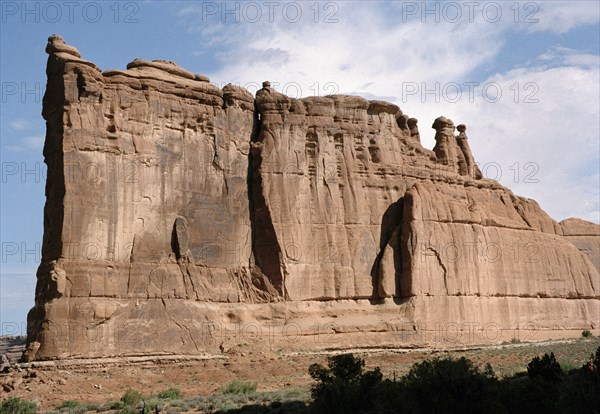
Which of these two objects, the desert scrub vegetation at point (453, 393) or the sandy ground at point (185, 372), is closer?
the desert scrub vegetation at point (453, 393)

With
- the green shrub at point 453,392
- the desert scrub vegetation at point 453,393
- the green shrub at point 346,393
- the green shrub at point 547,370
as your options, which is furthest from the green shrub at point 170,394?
the green shrub at point 547,370

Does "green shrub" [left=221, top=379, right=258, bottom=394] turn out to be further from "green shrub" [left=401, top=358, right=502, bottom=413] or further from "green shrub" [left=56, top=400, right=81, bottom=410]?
"green shrub" [left=401, top=358, right=502, bottom=413]

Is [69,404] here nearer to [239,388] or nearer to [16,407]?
[16,407]

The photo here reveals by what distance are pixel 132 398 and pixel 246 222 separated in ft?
50.4

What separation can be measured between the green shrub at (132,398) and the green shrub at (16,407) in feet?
9.66

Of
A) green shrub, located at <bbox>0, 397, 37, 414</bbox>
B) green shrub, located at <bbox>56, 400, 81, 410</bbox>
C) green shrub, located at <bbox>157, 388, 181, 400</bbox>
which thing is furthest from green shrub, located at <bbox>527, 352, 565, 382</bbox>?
green shrub, located at <bbox>0, 397, 37, 414</bbox>

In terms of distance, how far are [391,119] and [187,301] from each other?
1722cm

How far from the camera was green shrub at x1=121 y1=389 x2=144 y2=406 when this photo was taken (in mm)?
28097

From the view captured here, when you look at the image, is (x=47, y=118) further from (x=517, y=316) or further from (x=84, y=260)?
(x=517, y=316)

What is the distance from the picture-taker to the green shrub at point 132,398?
2810 centimetres

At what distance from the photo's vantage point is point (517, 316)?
50938 mm

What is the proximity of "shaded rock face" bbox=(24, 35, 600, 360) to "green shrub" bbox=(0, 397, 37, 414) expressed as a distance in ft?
18.5

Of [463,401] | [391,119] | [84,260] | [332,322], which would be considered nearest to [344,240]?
[332,322]

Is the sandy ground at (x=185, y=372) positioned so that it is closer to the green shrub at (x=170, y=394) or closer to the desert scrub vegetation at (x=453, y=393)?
the green shrub at (x=170, y=394)
